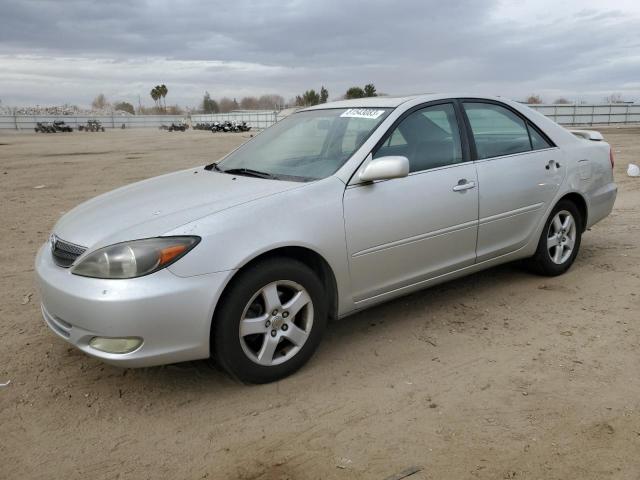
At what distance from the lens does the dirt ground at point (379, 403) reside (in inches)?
98.7

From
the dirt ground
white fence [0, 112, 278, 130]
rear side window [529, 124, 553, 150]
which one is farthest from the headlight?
white fence [0, 112, 278, 130]

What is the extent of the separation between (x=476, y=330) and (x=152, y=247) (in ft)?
7.41

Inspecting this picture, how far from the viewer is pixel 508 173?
427 centimetres

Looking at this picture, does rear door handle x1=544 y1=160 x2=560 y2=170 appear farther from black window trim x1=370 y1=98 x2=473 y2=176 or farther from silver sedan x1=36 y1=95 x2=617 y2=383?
black window trim x1=370 y1=98 x2=473 y2=176

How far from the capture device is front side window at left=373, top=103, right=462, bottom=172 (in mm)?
3736

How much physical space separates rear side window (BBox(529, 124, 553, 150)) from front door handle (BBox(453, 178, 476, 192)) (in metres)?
0.98

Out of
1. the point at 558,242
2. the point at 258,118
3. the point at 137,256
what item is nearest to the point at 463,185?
the point at 558,242

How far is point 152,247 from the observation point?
2.81 meters

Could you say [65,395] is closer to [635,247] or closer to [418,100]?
[418,100]

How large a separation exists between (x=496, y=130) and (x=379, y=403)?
247cm

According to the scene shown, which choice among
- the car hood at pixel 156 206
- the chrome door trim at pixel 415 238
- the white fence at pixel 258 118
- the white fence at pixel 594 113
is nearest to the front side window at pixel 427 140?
the chrome door trim at pixel 415 238

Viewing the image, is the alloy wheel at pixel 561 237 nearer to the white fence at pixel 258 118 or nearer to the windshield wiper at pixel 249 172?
the windshield wiper at pixel 249 172

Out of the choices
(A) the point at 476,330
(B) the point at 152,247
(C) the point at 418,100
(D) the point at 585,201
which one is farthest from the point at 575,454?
(D) the point at 585,201

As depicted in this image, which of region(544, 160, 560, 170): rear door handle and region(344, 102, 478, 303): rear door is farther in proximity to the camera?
region(544, 160, 560, 170): rear door handle
